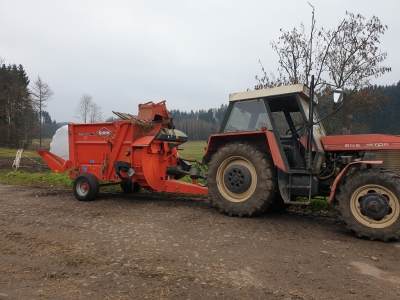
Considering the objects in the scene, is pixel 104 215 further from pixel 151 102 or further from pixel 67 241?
pixel 151 102

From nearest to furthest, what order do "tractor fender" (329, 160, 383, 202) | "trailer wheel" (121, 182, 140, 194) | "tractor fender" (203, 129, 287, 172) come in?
"tractor fender" (329, 160, 383, 202)
"tractor fender" (203, 129, 287, 172)
"trailer wheel" (121, 182, 140, 194)

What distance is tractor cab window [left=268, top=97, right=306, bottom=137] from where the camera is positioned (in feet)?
19.0

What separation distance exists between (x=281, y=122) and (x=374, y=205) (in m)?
2.13

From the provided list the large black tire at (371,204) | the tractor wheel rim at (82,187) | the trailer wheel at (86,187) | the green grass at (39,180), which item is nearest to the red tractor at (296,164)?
the large black tire at (371,204)

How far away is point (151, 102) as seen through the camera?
25.8 ft

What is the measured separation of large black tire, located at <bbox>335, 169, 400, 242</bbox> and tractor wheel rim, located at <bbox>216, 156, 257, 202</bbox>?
57.5 inches

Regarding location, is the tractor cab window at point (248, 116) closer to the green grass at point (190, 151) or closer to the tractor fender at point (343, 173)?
the green grass at point (190, 151)

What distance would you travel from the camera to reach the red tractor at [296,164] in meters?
4.61

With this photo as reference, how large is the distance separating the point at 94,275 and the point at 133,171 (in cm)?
403

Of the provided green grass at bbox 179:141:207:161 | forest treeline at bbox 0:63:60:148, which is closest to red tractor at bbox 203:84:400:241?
green grass at bbox 179:141:207:161

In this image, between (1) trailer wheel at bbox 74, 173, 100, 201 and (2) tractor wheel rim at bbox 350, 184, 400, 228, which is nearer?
(2) tractor wheel rim at bbox 350, 184, 400, 228

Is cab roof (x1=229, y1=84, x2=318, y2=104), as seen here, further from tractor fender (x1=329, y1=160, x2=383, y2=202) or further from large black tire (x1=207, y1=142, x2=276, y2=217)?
tractor fender (x1=329, y1=160, x2=383, y2=202)

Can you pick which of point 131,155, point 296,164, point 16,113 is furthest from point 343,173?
point 16,113

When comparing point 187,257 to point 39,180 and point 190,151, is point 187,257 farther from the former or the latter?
point 190,151
